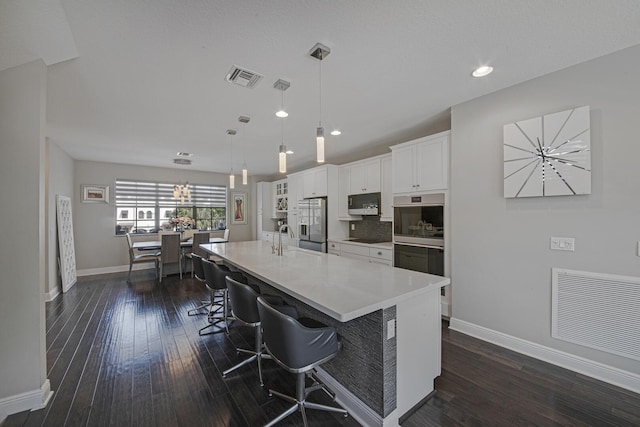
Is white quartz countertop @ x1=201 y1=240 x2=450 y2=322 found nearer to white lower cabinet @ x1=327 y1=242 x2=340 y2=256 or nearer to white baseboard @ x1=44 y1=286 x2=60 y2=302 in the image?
white lower cabinet @ x1=327 y1=242 x2=340 y2=256

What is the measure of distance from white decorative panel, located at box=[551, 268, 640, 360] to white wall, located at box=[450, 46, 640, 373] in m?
0.06

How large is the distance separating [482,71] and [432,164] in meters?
1.21

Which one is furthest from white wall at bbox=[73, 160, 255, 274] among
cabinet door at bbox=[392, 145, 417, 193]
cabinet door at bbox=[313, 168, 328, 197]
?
cabinet door at bbox=[392, 145, 417, 193]

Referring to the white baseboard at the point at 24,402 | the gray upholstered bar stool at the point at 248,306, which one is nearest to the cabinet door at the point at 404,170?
the gray upholstered bar stool at the point at 248,306

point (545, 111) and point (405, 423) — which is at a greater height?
point (545, 111)

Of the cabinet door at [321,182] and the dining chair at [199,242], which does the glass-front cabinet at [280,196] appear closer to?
the cabinet door at [321,182]

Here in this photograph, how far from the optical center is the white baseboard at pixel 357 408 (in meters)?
1.56

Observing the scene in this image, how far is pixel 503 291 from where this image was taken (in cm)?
254

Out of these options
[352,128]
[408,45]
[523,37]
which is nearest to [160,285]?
[352,128]

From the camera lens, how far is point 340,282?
1777mm

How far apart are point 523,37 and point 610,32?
58cm

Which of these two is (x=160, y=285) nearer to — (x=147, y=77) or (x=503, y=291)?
(x=147, y=77)

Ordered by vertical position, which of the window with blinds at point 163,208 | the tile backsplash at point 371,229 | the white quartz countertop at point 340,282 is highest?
the window with blinds at point 163,208

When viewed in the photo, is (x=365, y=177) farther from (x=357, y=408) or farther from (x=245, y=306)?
(x=357, y=408)
